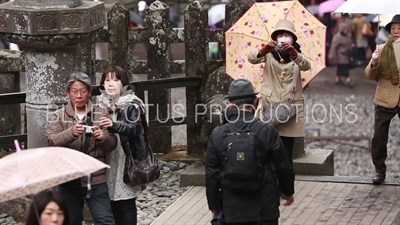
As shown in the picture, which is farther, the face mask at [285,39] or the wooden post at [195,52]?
the wooden post at [195,52]

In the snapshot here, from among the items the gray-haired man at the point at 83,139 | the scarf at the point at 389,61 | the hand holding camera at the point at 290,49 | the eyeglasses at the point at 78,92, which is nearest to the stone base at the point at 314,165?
the scarf at the point at 389,61

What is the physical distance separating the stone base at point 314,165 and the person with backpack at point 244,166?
363 centimetres

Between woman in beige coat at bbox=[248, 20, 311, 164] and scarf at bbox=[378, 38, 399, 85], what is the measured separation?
3.08ft

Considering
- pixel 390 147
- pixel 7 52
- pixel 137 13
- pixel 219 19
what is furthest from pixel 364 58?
pixel 7 52

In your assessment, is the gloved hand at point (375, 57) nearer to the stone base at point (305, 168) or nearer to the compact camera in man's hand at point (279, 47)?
the compact camera in man's hand at point (279, 47)

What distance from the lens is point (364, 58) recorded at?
26031mm

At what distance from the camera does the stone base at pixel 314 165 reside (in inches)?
431

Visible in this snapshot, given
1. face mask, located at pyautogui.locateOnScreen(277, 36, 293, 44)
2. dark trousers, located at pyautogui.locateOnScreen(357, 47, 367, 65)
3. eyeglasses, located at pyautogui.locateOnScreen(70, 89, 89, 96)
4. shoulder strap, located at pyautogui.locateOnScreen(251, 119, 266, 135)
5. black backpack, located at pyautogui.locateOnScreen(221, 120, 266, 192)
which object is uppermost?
face mask, located at pyautogui.locateOnScreen(277, 36, 293, 44)

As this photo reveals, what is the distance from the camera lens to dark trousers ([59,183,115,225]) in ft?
25.5

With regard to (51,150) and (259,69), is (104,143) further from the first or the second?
(259,69)

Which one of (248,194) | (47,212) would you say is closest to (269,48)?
(248,194)

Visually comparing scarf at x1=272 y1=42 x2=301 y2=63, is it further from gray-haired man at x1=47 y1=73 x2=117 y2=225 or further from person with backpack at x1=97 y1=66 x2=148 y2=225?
gray-haired man at x1=47 y1=73 x2=117 y2=225

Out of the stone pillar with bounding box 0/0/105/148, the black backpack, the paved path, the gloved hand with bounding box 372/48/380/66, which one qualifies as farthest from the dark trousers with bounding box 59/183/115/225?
the gloved hand with bounding box 372/48/380/66

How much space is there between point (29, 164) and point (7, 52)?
226 inches
